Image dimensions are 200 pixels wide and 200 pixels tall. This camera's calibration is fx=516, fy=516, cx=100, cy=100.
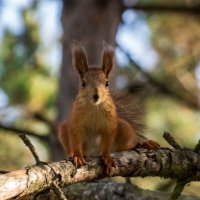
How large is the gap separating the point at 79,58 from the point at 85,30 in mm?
1001

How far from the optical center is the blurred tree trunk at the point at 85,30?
329cm

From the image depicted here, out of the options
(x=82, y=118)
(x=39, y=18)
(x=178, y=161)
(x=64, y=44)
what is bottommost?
(x=178, y=161)

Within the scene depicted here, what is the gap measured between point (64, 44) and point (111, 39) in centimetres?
32

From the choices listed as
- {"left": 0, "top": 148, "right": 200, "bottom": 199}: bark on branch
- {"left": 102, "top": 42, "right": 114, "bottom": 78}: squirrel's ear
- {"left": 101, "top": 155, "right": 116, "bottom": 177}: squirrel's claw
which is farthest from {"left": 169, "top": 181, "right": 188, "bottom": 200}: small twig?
{"left": 102, "top": 42, "right": 114, "bottom": 78}: squirrel's ear

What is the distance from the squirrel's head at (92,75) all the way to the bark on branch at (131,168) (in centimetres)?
35

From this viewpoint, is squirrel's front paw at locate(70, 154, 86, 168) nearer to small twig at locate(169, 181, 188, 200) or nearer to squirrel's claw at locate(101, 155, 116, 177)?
squirrel's claw at locate(101, 155, 116, 177)

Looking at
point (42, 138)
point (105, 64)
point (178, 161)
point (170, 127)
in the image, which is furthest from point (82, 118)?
point (170, 127)

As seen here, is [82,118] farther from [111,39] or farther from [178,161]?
[111,39]

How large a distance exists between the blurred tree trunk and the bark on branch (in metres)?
1.28

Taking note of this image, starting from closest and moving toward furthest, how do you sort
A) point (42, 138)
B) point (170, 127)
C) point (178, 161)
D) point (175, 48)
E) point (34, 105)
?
point (178, 161) → point (42, 138) → point (34, 105) → point (170, 127) → point (175, 48)

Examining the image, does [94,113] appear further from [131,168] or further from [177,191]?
[177,191]

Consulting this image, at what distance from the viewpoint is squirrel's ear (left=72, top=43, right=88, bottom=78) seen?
92.1 inches

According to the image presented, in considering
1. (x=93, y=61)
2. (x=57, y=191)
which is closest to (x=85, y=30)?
(x=93, y=61)

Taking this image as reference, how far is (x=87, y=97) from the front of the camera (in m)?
2.33
